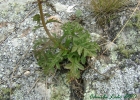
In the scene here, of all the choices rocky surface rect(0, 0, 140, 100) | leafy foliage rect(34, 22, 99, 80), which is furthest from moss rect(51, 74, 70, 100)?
leafy foliage rect(34, 22, 99, 80)

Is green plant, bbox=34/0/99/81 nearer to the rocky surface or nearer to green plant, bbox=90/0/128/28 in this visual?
the rocky surface

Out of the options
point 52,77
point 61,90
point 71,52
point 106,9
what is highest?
point 106,9

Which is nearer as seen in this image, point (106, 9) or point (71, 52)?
point (71, 52)

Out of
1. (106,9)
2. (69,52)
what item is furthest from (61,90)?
(106,9)

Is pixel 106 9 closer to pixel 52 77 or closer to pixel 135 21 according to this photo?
pixel 135 21

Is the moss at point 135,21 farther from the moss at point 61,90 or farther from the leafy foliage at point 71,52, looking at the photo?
the moss at point 61,90

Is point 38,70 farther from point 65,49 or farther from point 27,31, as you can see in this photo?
point 27,31

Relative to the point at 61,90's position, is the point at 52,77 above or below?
above
